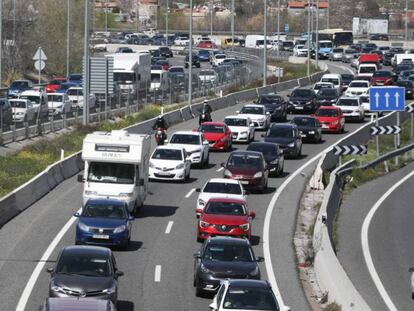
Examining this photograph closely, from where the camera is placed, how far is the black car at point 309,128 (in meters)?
56.2

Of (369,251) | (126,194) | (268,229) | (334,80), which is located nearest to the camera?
(369,251)

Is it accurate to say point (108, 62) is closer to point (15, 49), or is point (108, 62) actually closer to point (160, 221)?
point (160, 221)

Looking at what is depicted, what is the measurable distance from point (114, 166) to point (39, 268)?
7519 millimetres

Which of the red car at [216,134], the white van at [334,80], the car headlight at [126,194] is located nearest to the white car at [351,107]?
the red car at [216,134]

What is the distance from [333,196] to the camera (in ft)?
130

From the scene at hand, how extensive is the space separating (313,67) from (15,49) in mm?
27564

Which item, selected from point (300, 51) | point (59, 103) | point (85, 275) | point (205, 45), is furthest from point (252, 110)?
point (205, 45)

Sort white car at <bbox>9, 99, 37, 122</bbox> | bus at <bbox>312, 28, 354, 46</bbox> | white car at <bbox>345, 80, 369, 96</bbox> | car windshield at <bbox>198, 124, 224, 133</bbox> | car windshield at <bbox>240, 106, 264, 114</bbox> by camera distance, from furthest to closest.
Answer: bus at <bbox>312, 28, 354, 46</bbox>
white car at <bbox>345, 80, 369, 96</bbox>
car windshield at <bbox>240, 106, 264, 114</bbox>
white car at <bbox>9, 99, 37, 122</bbox>
car windshield at <bbox>198, 124, 224, 133</bbox>

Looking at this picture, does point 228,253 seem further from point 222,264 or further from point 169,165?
point 169,165

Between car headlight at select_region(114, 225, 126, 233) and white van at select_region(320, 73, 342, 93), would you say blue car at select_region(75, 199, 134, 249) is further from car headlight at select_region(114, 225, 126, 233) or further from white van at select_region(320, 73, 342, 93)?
white van at select_region(320, 73, 342, 93)

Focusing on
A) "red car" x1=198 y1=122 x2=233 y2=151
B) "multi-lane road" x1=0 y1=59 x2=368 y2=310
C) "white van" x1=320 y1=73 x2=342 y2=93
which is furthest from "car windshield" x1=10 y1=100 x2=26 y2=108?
"white van" x1=320 y1=73 x2=342 y2=93

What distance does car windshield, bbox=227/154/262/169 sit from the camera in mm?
42250

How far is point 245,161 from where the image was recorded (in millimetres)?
42500

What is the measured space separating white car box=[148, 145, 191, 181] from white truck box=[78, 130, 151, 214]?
23.7 ft
